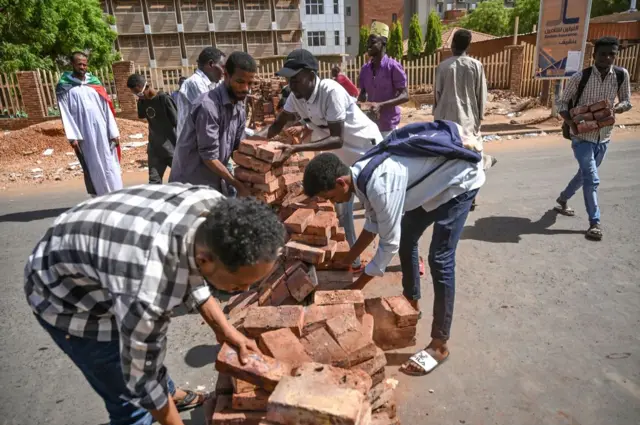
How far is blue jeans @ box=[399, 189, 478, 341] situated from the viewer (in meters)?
2.83

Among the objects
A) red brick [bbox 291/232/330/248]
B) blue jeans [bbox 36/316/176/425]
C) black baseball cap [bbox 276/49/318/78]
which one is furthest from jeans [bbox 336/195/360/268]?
blue jeans [bbox 36/316/176/425]

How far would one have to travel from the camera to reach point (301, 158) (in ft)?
16.7

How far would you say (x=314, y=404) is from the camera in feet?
5.71

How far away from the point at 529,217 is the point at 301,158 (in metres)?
3.03

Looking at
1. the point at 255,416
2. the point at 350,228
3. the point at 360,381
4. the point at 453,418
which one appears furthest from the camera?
the point at 350,228

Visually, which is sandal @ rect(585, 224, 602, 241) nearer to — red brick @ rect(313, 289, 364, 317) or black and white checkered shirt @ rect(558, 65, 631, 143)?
black and white checkered shirt @ rect(558, 65, 631, 143)

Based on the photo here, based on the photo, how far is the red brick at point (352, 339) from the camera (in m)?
2.41

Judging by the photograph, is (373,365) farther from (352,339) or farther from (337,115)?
(337,115)

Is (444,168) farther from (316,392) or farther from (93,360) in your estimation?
(93,360)

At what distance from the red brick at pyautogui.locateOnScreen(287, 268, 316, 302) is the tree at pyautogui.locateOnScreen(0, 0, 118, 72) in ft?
59.4

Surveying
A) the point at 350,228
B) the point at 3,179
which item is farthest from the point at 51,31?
the point at 350,228

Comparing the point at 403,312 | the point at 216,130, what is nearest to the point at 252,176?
the point at 216,130

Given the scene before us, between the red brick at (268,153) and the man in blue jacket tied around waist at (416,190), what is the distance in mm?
1089

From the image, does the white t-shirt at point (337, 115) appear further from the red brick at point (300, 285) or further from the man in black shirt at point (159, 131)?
the man in black shirt at point (159, 131)
